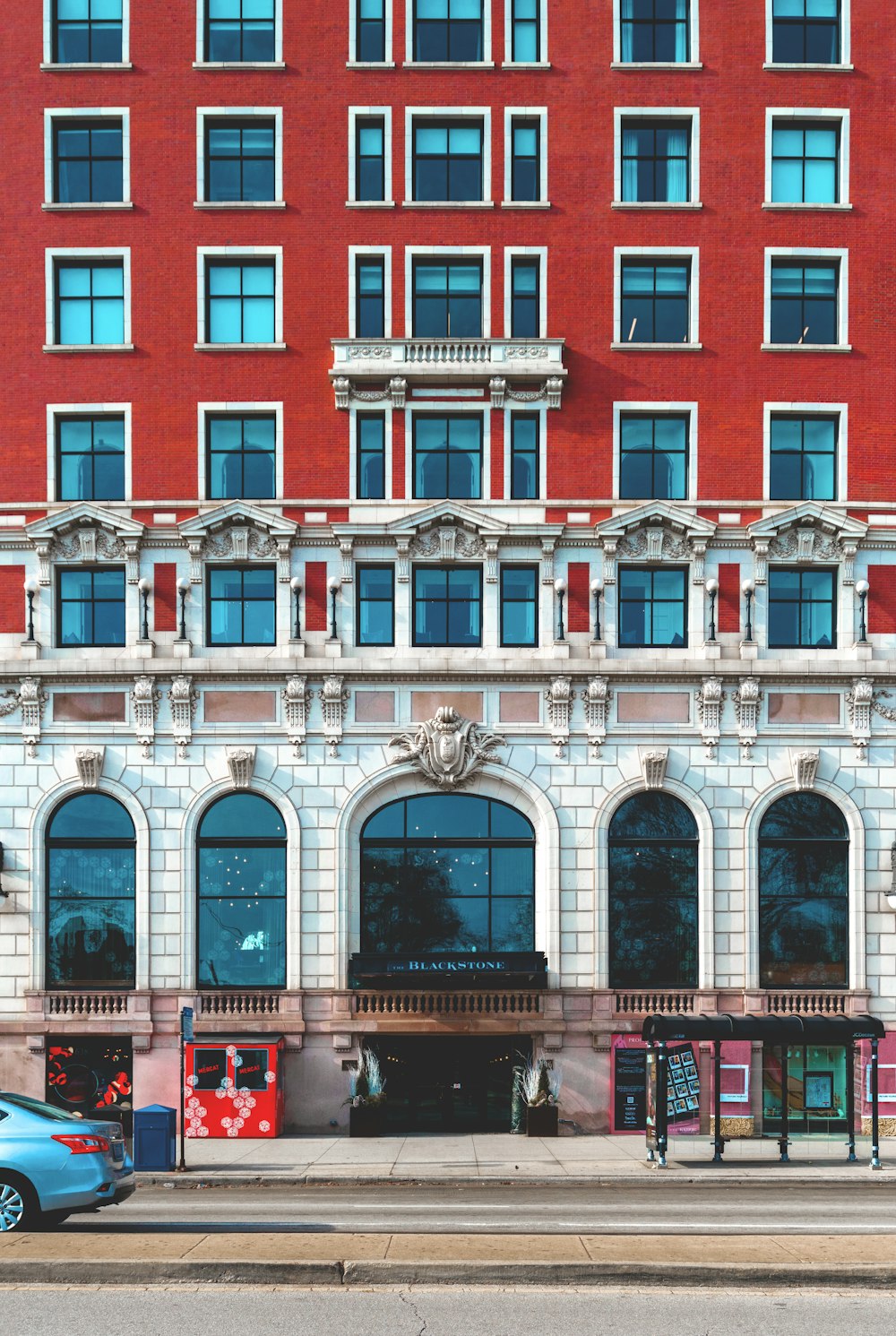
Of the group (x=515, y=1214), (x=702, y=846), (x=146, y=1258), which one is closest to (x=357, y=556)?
(x=702, y=846)

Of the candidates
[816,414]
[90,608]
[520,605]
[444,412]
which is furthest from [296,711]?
[816,414]

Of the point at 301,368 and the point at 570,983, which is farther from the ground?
the point at 301,368

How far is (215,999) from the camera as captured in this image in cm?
3141

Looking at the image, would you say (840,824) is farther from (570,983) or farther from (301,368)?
(301,368)

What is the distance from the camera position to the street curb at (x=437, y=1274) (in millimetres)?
14023

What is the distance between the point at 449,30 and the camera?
3381 centimetres

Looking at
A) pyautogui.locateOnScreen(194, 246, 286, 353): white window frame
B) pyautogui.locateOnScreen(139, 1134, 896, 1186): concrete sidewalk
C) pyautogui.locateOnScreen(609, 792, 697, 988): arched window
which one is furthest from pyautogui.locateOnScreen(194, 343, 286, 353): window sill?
pyautogui.locateOnScreen(139, 1134, 896, 1186): concrete sidewalk

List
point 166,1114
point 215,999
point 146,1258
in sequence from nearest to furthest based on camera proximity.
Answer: point 146,1258
point 166,1114
point 215,999

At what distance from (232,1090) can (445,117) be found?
2280 cm

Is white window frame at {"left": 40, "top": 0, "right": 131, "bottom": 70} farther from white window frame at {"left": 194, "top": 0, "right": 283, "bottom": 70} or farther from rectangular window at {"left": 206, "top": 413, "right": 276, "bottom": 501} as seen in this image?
rectangular window at {"left": 206, "top": 413, "right": 276, "bottom": 501}

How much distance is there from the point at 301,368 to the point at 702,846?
14413mm

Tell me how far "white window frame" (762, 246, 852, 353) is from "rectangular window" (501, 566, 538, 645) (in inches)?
307

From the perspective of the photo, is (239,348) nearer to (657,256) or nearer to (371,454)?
(371,454)

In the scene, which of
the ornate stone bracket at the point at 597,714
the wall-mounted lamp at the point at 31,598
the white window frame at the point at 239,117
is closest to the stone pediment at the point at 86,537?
the wall-mounted lamp at the point at 31,598
